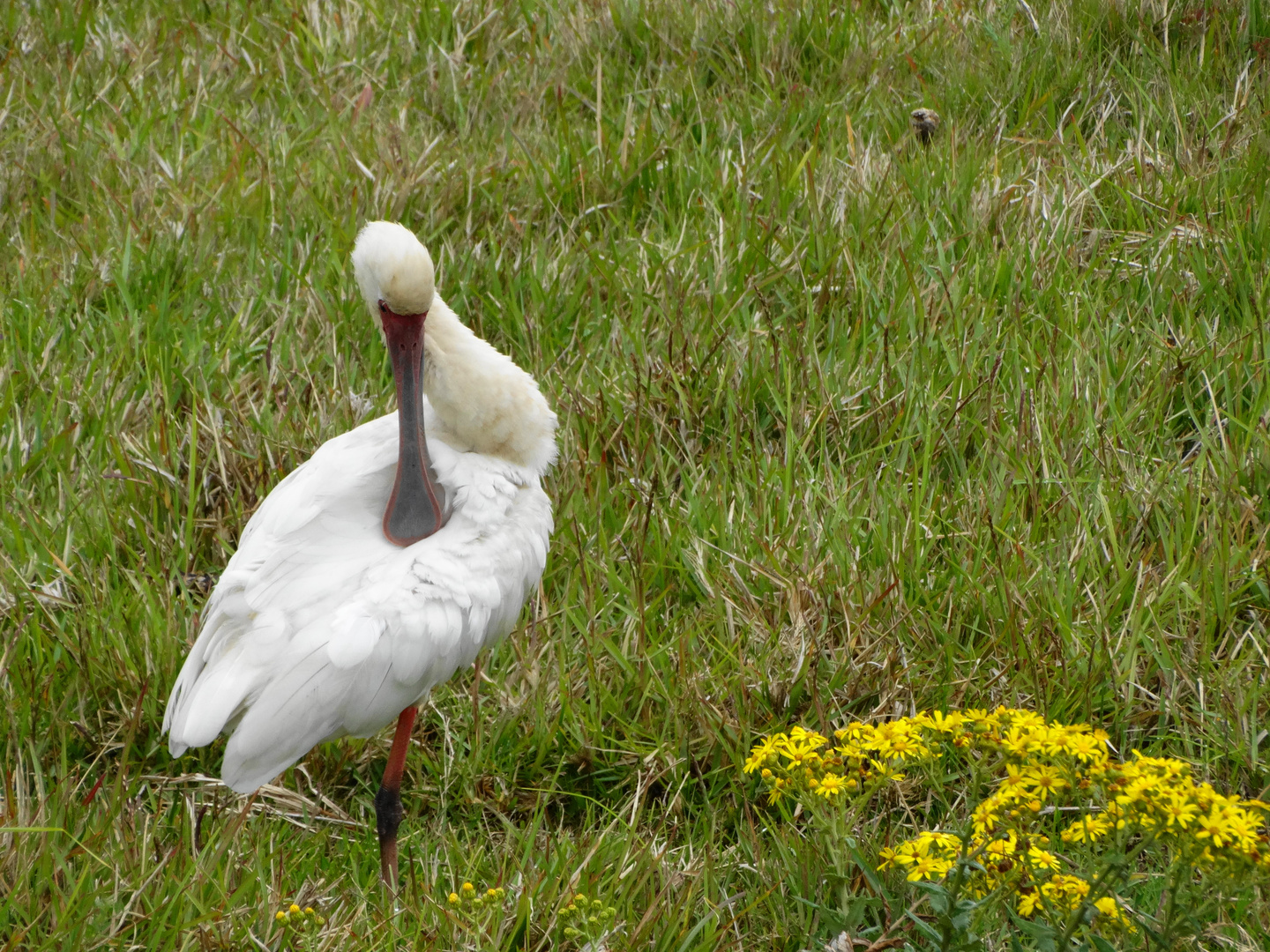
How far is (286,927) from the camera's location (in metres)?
2.28

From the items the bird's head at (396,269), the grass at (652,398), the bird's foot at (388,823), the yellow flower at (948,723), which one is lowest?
the bird's foot at (388,823)

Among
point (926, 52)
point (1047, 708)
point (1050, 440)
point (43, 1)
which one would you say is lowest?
point (1047, 708)

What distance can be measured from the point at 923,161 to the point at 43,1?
3900 mm

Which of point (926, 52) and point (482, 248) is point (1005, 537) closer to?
point (482, 248)

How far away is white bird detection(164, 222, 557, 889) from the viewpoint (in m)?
2.56

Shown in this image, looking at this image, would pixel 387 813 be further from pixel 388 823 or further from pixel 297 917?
pixel 297 917

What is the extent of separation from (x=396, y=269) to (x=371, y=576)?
0.68 meters

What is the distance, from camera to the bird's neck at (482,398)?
309cm

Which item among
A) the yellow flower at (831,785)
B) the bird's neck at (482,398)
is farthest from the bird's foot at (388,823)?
the yellow flower at (831,785)

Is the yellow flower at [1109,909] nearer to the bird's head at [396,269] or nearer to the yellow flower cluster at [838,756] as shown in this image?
the yellow flower cluster at [838,756]

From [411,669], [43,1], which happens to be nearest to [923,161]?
[411,669]

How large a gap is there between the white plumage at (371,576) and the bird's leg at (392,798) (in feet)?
0.84

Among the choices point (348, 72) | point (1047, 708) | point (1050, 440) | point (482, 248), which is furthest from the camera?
point (348, 72)

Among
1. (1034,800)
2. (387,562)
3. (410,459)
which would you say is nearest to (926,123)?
(410,459)
